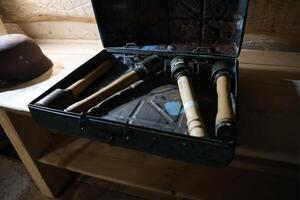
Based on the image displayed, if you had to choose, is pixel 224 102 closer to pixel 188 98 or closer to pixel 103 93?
pixel 188 98

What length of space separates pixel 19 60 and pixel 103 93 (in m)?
0.35

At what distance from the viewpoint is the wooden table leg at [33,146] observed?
2.93 ft

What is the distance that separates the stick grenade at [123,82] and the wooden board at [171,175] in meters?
0.36

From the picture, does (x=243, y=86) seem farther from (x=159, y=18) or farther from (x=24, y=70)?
(x=24, y=70)

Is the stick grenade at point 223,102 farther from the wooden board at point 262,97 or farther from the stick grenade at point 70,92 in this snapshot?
the stick grenade at point 70,92

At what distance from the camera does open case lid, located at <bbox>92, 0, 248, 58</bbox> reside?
691 millimetres

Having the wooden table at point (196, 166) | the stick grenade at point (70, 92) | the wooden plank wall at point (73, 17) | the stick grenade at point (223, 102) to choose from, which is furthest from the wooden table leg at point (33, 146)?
the stick grenade at point (223, 102)

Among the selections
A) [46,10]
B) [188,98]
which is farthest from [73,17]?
[188,98]

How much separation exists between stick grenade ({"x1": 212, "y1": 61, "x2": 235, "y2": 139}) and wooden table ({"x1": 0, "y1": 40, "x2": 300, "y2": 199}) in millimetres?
67

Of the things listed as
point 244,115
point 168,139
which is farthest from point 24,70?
point 244,115

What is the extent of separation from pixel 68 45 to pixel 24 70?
0.29 m

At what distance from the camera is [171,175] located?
0.87 m

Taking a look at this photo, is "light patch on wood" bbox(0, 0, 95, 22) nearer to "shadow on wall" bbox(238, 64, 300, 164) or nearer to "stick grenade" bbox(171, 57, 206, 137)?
"stick grenade" bbox(171, 57, 206, 137)

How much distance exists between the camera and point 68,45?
1.07 meters
